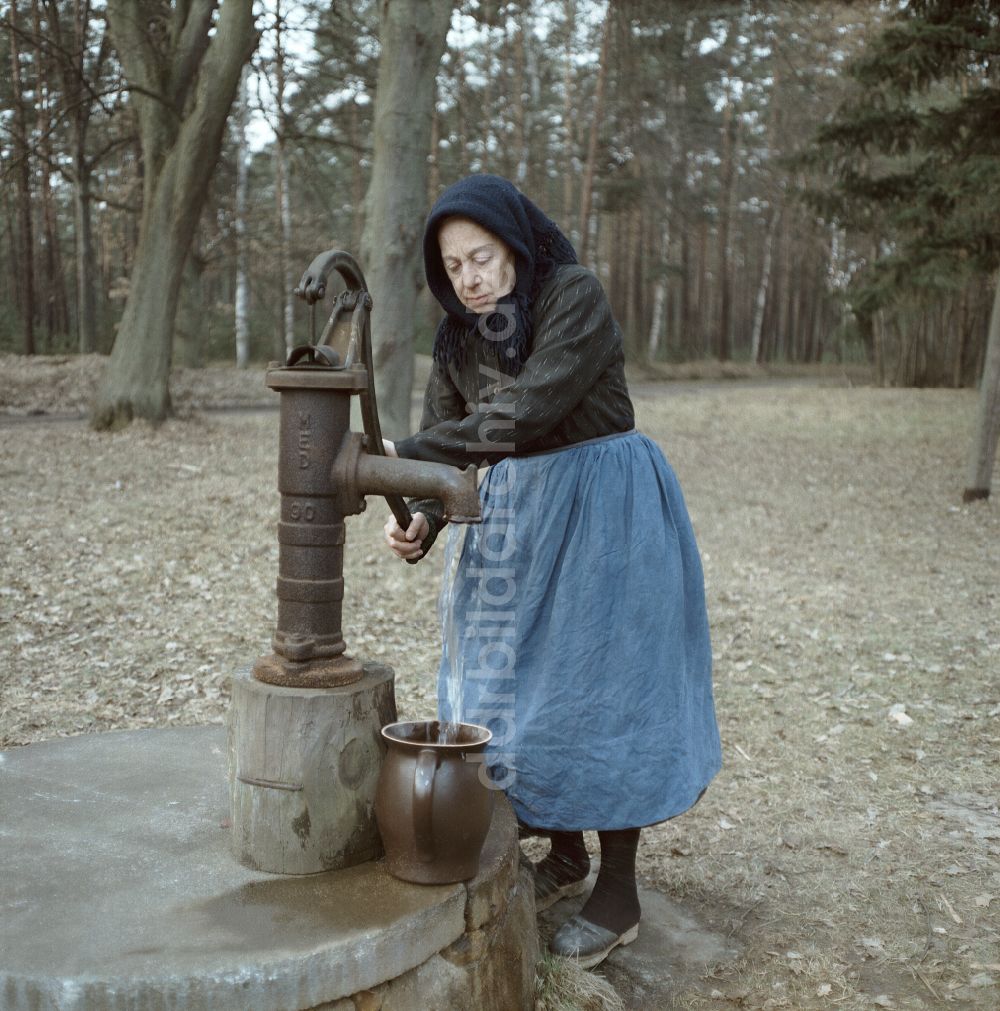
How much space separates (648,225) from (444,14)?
25715 millimetres

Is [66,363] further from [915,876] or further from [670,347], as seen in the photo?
[670,347]

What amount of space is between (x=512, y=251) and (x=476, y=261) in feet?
0.28

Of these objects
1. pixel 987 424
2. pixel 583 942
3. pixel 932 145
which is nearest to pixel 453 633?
pixel 583 942

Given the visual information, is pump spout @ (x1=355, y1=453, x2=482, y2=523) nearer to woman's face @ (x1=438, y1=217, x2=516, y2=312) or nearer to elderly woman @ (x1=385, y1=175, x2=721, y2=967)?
elderly woman @ (x1=385, y1=175, x2=721, y2=967)

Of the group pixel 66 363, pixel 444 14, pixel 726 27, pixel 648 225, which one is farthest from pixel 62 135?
pixel 648 225

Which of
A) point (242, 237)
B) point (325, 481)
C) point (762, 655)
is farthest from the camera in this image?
point (242, 237)

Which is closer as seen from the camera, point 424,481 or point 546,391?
point 424,481

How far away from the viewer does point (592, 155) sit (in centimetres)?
2042

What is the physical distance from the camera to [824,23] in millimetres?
22656

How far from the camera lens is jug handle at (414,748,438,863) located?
1996 mm

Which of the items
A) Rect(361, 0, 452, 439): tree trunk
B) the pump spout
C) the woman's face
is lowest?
the pump spout

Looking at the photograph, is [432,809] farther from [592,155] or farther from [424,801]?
[592,155]

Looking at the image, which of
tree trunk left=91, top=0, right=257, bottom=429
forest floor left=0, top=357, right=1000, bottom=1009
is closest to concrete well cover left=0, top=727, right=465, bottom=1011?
forest floor left=0, top=357, right=1000, bottom=1009

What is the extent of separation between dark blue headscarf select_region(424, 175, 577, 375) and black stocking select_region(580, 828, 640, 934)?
1137 millimetres
